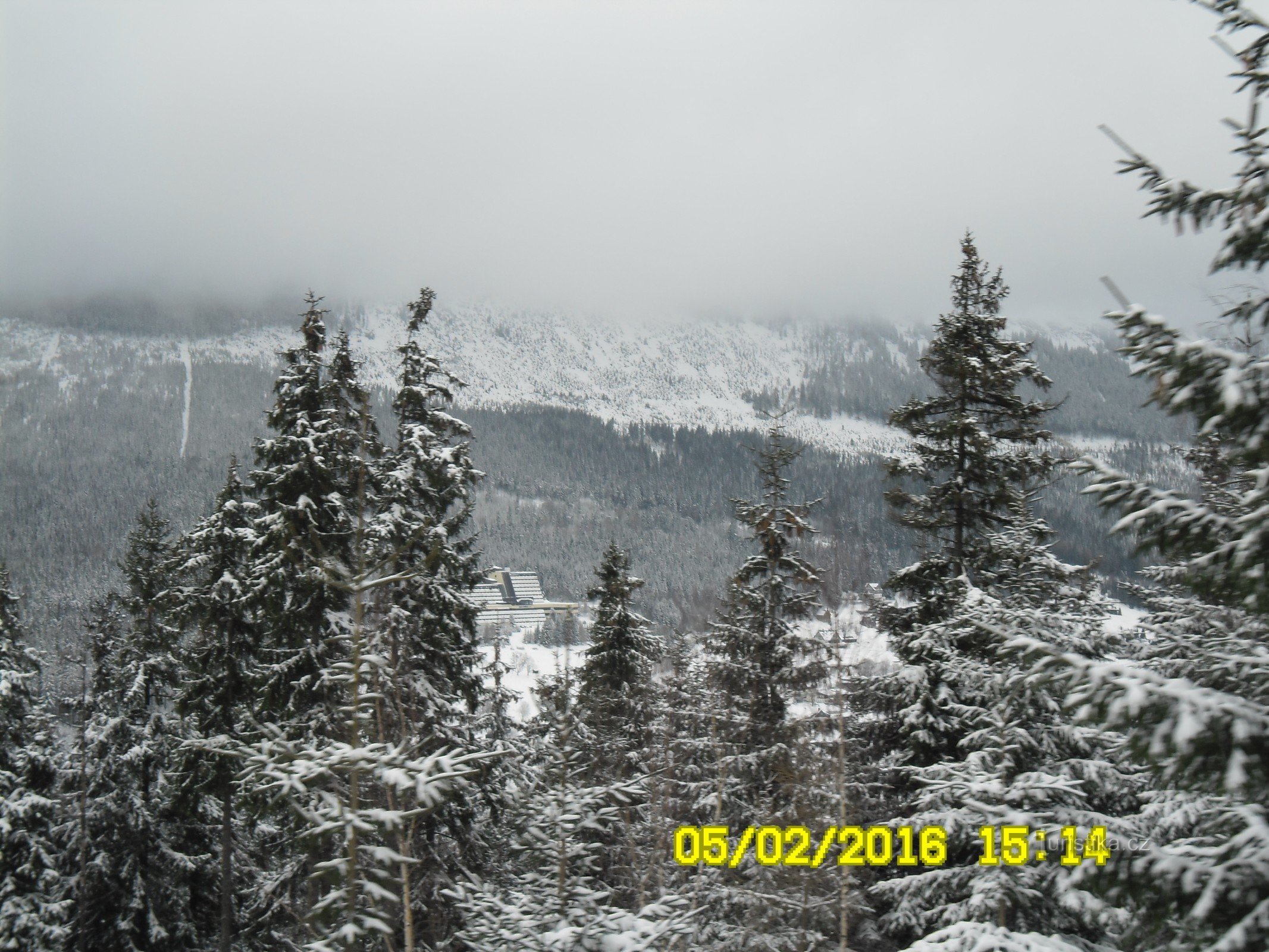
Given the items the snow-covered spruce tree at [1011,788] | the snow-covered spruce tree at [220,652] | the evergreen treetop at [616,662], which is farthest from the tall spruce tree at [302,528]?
the snow-covered spruce tree at [1011,788]

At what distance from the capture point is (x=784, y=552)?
51.3ft

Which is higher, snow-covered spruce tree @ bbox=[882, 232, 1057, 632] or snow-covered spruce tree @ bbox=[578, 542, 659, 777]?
snow-covered spruce tree @ bbox=[882, 232, 1057, 632]

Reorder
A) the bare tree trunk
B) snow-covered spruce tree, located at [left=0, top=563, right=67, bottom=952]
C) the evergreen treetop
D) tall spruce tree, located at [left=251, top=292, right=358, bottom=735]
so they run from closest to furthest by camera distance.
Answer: tall spruce tree, located at [left=251, top=292, right=358, bottom=735] → the bare tree trunk → snow-covered spruce tree, located at [left=0, top=563, right=67, bottom=952] → the evergreen treetop

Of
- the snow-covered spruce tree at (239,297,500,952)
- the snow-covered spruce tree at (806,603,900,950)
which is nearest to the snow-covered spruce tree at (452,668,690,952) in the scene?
the snow-covered spruce tree at (239,297,500,952)

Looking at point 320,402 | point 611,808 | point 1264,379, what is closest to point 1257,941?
point 1264,379

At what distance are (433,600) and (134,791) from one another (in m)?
11.1

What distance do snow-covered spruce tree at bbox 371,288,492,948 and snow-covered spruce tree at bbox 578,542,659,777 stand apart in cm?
450

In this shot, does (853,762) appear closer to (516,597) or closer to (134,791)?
(134,791)

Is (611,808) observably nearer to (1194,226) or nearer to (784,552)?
(1194,226)

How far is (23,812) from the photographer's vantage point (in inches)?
656

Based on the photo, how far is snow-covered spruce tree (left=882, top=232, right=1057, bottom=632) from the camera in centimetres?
1227

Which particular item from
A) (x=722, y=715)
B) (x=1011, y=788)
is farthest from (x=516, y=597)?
(x=1011, y=788)

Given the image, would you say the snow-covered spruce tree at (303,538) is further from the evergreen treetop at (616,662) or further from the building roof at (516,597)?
the building roof at (516,597)
